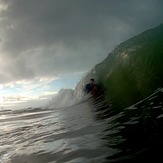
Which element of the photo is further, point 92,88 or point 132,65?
point 92,88

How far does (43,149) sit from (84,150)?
4.39 ft

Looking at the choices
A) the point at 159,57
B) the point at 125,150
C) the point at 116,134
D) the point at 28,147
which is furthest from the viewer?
the point at 159,57

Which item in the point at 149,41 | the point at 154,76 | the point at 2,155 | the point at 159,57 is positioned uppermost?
the point at 149,41

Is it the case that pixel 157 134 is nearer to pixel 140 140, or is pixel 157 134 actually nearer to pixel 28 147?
pixel 140 140

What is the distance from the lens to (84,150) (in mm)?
5492

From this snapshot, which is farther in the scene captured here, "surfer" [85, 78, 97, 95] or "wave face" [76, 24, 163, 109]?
"surfer" [85, 78, 97, 95]

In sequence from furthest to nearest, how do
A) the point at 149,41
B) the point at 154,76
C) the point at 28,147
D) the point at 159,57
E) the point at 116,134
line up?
the point at 149,41 → the point at 159,57 → the point at 154,76 → the point at 28,147 → the point at 116,134

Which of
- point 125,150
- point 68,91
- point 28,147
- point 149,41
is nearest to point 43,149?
point 28,147

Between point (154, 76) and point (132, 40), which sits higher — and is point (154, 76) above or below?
below

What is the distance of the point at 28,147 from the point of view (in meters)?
6.98

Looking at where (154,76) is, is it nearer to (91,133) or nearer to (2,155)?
(91,133)

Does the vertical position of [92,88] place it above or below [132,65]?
below

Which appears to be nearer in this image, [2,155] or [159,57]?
[2,155]

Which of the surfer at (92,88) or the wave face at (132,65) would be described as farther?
the surfer at (92,88)
